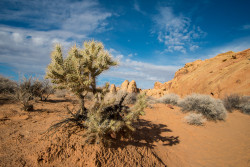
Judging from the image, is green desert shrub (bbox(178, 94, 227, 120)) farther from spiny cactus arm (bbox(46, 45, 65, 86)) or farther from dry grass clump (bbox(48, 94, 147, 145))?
spiny cactus arm (bbox(46, 45, 65, 86))

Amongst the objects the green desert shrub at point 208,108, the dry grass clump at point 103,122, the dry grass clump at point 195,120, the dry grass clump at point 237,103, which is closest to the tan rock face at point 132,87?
the green desert shrub at point 208,108

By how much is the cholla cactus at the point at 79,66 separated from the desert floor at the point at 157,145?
132 centimetres

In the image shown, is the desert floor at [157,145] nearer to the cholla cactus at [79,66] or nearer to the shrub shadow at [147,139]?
the shrub shadow at [147,139]

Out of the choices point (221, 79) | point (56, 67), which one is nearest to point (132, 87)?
point (221, 79)

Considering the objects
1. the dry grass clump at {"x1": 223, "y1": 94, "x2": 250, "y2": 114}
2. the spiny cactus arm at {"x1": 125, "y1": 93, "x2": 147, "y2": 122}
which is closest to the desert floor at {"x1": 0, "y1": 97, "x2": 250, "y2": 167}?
the spiny cactus arm at {"x1": 125, "y1": 93, "x2": 147, "y2": 122}

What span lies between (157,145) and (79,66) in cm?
409

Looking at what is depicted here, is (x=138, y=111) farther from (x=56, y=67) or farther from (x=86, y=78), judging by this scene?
(x=56, y=67)

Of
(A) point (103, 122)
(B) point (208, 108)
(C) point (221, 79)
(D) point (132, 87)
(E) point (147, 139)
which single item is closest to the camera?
(A) point (103, 122)

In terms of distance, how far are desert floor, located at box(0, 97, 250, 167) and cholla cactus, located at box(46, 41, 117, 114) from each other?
1.32m

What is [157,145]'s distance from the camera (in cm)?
471

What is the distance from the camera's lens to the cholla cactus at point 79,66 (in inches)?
147

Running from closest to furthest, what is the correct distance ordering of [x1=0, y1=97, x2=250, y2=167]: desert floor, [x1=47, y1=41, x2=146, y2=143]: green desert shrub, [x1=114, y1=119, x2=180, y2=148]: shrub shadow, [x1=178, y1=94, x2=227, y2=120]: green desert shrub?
[x1=0, y1=97, x2=250, y2=167]: desert floor
[x1=47, y1=41, x2=146, y2=143]: green desert shrub
[x1=114, y1=119, x2=180, y2=148]: shrub shadow
[x1=178, y1=94, x2=227, y2=120]: green desert shrub

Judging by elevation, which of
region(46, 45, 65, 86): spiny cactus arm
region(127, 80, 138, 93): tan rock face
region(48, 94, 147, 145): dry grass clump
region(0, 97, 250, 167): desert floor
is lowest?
region(0, 97, 250, 167): desert floor

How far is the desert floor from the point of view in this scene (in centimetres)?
264
